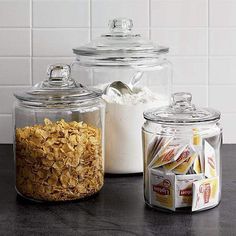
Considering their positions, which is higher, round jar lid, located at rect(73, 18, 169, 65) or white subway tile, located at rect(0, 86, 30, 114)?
round jar lid, located at rect(73, 18, 169, 65)

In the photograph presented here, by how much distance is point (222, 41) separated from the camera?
5.33 feet

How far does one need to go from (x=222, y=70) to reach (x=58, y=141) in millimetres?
654

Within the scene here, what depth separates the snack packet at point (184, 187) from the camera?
1070 mm

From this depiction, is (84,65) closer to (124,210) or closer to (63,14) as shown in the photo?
(63,14)

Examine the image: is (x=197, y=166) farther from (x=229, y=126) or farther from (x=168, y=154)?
(x=229, y=126)

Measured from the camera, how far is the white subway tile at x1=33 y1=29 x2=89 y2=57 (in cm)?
161

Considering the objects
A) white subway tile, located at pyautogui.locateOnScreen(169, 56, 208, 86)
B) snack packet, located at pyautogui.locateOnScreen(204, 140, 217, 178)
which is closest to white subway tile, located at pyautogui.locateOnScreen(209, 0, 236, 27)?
white subway tile, located at pyautogui.locateOnScreen(169, 56, 208, 86)

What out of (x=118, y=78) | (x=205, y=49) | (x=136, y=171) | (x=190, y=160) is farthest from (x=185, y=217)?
(x=205, y=49)

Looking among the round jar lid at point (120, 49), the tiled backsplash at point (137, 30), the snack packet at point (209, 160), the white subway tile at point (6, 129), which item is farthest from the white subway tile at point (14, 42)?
the snack packet at point (209, 160)

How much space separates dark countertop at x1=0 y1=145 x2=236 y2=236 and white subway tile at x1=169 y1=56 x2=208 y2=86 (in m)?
0.43

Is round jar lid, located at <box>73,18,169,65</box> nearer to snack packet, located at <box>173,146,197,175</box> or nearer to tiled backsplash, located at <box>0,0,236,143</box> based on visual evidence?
tiled backsplash, located at <box>0,0,236,143</box>

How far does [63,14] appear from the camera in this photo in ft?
5.27

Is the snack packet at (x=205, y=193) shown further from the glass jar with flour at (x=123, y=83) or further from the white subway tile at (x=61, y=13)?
the white subway tile at (x=61, y=13)

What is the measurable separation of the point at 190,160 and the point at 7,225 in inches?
13.3
